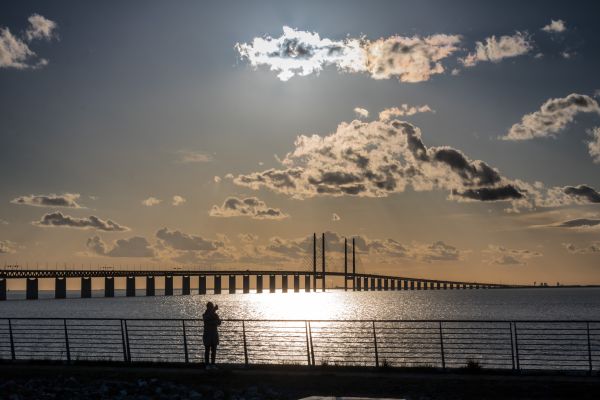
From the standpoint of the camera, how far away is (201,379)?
20.0 metres

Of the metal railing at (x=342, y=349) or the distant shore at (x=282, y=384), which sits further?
the metal railing at (x=342, y=349)

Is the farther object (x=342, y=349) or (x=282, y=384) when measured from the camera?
(x=342, y=349)

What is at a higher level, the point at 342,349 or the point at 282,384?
the point at 282,384

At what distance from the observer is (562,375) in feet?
65.4

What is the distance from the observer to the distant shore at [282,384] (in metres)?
17.4

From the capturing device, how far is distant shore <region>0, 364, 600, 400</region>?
17.4 meters

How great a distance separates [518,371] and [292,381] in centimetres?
618

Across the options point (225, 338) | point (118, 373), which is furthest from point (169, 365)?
point (225, 338)

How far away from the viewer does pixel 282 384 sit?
19.0 meters

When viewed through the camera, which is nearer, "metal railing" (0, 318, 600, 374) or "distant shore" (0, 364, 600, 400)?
"distant shore" (0, 364, 600, 400)

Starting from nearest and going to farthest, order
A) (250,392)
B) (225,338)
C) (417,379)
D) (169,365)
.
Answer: (250,392)
(417,379)
(169,365)
(225,338)

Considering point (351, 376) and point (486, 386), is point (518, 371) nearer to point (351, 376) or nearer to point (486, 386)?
point (486, 386)

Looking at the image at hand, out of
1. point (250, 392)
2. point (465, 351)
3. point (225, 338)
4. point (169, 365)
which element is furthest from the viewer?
point (225, 338)

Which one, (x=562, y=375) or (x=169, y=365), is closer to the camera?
(x=562, y=375)
